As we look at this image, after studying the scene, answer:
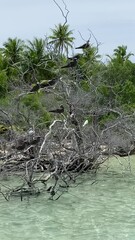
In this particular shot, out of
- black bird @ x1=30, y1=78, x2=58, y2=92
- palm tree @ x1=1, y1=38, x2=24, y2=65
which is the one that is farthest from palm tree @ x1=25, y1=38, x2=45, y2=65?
black bird @ x1=30, y1=78, x2=58, y2=92

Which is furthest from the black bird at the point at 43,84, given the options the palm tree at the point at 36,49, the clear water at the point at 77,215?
the palm tree at the point at 36,49

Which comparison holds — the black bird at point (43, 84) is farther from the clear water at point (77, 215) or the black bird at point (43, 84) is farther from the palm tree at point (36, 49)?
the palm tree at point (36, 49)

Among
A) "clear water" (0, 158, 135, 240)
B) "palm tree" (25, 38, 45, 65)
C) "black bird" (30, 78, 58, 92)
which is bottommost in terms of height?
"clear water" (0, 158, 135, 240)

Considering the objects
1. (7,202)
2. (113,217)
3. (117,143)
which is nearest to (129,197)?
(113,217)

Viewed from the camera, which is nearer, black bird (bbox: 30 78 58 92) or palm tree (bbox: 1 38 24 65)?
black bird (bbox: 30 78 58 92)

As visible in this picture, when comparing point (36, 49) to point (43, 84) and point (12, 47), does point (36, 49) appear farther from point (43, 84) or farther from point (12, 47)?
point (43, 84)

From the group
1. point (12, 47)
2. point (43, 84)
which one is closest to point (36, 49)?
point (12, 47)

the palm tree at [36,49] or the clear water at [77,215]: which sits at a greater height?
the palm tree at [36,49]

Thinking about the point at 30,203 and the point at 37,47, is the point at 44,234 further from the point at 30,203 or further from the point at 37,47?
the point at 37,47

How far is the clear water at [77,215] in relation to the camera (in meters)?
7.45

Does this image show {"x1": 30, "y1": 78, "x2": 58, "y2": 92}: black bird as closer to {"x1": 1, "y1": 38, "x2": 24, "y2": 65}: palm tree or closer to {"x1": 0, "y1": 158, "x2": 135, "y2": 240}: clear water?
{"x1": 0, "y1": 158, "x2": 135, "y2": 240}: clear water

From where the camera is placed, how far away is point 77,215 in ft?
28.7

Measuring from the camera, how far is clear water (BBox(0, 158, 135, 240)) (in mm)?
7453

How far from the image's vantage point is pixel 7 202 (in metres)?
9.91
